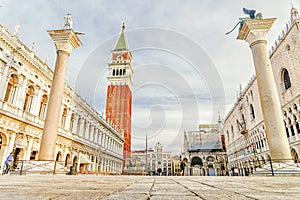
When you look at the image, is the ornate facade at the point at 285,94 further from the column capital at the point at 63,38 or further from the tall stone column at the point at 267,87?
the column capital at the point at 63,38

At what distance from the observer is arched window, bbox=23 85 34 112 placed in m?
15.9

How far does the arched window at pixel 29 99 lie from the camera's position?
15859 mm

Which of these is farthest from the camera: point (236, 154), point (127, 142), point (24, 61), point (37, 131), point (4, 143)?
point (127, 142)

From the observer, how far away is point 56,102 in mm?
11938

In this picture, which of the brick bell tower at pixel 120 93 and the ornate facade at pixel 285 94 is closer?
the ornate facade at pixel 285 94

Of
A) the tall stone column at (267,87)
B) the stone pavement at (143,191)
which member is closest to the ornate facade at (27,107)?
the stone pavement at (143,191)

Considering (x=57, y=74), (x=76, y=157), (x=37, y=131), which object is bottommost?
(x=76, y=157)

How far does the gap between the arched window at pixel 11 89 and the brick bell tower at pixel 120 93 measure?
3511 centimetres

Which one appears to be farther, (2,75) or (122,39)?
(122,39)

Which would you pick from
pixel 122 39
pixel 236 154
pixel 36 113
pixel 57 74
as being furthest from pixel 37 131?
pixel 122 39

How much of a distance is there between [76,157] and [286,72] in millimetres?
24968

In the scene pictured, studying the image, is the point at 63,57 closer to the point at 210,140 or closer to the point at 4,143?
the point at 4,143

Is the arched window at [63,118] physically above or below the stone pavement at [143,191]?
above

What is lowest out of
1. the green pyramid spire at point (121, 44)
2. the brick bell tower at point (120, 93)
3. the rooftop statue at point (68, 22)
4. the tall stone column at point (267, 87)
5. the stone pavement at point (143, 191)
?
the stone pavement at point (143, 191)
